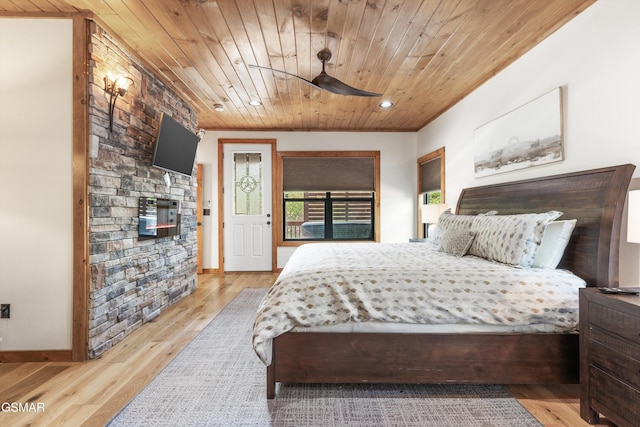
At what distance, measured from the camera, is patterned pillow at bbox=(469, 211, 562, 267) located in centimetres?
204

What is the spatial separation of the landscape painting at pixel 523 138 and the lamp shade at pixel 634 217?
38.8 inches

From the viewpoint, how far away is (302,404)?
1725 millimetres

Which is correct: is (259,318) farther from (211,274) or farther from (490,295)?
(211,274)

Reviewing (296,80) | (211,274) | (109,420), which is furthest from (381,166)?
(109,420)

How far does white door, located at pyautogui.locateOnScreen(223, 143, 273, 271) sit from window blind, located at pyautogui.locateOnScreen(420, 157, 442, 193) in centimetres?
259

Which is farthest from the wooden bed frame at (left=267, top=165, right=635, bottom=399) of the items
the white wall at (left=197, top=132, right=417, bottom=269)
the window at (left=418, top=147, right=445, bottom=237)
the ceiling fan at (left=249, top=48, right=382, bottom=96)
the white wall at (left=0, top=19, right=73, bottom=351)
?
the white wall at (left=197, top=132, right=417, bottom=269)

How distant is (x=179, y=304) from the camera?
11.8 ft

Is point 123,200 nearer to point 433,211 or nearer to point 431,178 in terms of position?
point 433,211

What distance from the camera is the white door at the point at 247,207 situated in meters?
5.34

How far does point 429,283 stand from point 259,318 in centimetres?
98

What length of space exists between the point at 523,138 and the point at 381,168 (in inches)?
110

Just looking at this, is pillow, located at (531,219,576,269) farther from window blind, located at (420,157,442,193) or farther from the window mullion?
the window mullion

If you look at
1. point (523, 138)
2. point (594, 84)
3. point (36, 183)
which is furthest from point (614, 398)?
point (36, 183)

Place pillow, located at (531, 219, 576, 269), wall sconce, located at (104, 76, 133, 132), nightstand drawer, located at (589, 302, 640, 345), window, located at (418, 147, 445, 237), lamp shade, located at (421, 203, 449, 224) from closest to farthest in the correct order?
nightstand drawer, located at (589, 302, 640, 345), pillow, located at (531, 219, 576, 269), wall sconce, located at (104, 76, 133, 132), lamp shade, located at (421, 203, 449, 224), window, located at (418, 147, 445, 237)
